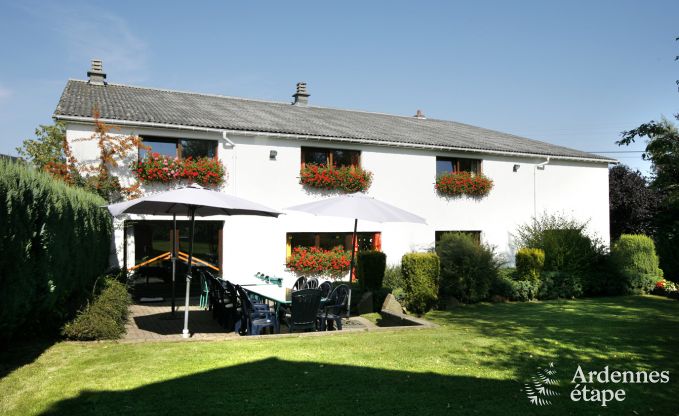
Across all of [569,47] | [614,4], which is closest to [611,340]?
[614,4]

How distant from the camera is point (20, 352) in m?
6.87

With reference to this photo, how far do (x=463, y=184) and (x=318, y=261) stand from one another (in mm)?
6344

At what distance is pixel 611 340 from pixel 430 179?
10510mm

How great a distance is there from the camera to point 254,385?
5527 millimetres

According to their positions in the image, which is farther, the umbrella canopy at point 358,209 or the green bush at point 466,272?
the green bush at point 466,272

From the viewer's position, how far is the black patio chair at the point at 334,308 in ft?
31.1

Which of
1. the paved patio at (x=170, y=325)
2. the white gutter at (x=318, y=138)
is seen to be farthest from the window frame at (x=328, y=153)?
the paved patio at (x=170, y=325)

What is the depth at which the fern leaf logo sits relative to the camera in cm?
526

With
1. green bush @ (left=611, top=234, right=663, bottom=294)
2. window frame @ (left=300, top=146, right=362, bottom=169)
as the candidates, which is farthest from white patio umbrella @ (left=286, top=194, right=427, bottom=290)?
green bush @ (left=611, top=234, right=663, bottom=294)

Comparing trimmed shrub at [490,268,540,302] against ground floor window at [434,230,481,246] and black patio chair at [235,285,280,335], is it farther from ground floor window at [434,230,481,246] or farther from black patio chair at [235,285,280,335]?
black patio chair at [235,285,280,335]

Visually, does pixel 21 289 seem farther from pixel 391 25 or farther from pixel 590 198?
pixel 590 198

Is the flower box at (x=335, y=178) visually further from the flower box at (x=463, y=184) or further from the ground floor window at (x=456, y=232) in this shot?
the ground floor window at (x=456, y=232)

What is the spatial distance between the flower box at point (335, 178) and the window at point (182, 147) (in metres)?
2.95

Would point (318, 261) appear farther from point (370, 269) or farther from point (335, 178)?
point (370, 269)
